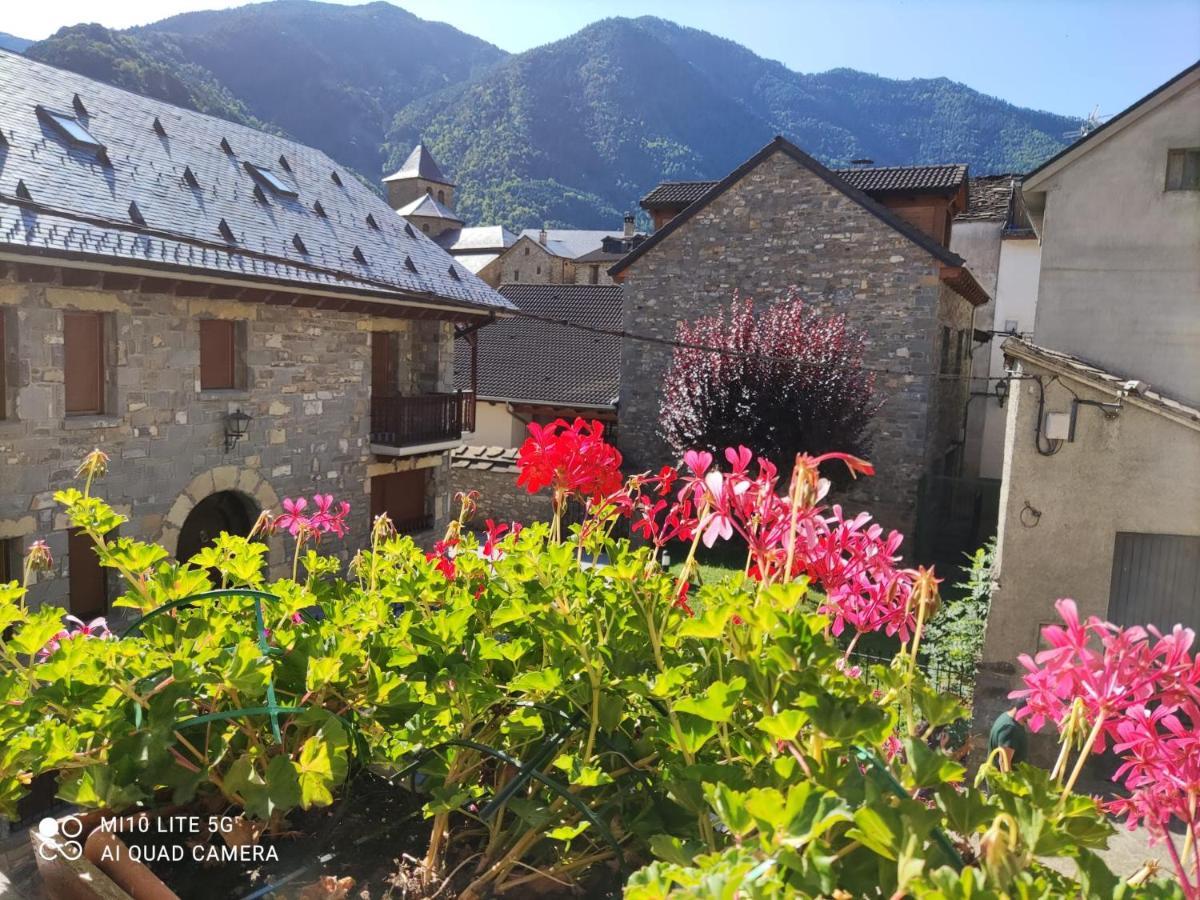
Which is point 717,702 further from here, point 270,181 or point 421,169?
point 421,169

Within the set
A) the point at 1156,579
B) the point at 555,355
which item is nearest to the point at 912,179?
the point at 555,355

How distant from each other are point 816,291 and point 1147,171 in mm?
8693

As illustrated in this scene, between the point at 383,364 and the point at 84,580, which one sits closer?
the point at 84,580

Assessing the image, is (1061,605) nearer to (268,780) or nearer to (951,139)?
(268,780)

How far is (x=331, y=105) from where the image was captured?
129750 mm

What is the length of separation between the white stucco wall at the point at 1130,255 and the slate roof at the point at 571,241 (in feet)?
149

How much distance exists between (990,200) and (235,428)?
828 inches

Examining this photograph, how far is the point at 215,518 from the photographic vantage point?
1148 cm

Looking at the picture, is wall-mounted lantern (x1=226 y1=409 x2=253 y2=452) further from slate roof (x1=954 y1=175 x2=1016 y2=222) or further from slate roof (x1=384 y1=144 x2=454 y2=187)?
slate roof (x1=384 y1=144 x2=454 y2=187)

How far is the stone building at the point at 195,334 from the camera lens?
8641 mm

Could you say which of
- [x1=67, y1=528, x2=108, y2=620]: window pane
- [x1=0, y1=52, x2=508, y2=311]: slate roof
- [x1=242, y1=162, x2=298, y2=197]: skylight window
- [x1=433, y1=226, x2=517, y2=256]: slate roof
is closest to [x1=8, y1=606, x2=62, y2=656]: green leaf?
[x1=0, y1=52, x2=508, y2=311]: slate roof

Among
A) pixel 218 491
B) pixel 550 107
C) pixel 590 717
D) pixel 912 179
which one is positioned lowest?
pixel 218 491

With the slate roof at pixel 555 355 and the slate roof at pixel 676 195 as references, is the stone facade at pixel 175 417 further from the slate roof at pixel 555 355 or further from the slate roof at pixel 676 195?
the slate roof at pixel 676 195

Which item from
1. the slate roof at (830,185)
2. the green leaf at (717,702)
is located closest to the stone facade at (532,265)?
the slate roof at (830,185)
